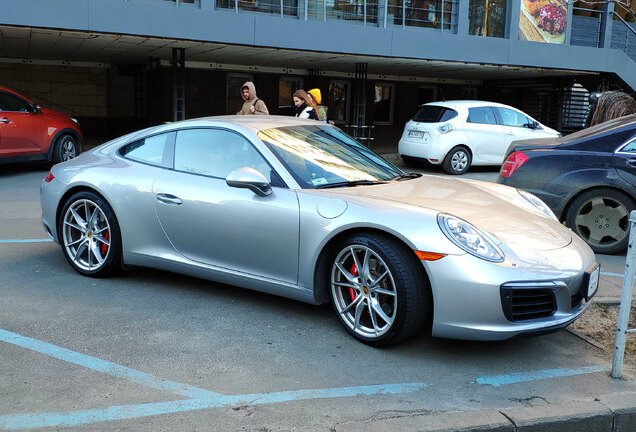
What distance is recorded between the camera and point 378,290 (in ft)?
12.9

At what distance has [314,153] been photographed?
477 centimetres

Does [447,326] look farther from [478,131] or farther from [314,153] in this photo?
[478,131]

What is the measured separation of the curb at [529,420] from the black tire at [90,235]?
2.83 metres

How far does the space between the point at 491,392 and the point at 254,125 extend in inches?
→ 103

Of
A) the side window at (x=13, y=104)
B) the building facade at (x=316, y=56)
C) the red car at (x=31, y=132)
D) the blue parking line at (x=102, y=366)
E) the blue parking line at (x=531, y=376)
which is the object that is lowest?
the blue parking line at (x=531, y=376)

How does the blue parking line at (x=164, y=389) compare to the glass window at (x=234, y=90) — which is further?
the glass window at (x=234, y=90)

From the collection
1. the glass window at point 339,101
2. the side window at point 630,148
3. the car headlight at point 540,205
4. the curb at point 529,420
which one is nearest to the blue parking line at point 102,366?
the curb at point 529,420

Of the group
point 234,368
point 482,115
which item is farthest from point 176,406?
point 482,115

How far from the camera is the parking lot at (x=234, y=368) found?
316cm

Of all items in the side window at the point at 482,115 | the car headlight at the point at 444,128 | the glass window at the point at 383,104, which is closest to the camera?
the car headlight at the point at 444,128

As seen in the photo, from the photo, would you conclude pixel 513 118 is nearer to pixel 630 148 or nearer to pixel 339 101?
pixel 630 148

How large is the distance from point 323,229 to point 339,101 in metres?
18.4

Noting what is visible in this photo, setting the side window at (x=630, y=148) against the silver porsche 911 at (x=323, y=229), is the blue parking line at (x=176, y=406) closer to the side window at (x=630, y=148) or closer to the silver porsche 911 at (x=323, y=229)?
the silver porsche 911 at (x=323, y=229)

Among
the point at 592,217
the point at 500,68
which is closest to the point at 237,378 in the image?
the point at 592,217
